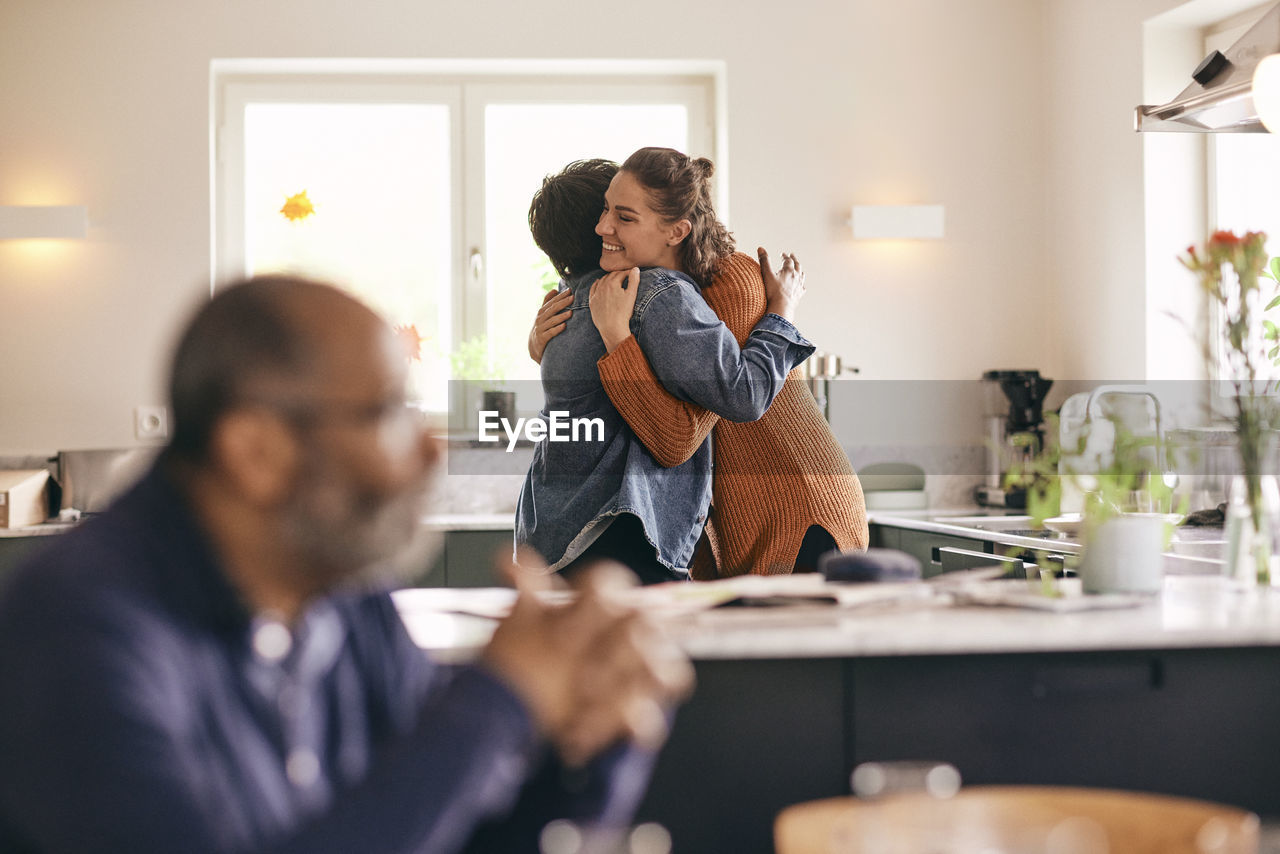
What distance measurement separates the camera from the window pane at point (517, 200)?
14.2 ft

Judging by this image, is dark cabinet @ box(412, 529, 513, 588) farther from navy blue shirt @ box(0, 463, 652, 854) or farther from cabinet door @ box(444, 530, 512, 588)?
navy blue shirt @ box(0, 463, 652, 854)

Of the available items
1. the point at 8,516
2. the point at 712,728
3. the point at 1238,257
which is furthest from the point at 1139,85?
the point at 8,516

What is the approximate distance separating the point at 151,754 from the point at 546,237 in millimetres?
1480

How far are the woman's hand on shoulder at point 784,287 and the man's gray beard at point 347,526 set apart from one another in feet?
4.12

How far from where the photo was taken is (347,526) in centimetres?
80

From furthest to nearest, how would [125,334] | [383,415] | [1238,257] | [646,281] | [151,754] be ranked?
1. [125,334]
2. [646,281]
3. [1238,257]
4. [383,415]
5. [151,754]

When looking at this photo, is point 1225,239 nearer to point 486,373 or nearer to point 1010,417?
point 1010,417

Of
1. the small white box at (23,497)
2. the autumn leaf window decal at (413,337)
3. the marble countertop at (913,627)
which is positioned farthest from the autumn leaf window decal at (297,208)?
the marble countertop at (913,627)

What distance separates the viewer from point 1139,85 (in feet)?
12.3

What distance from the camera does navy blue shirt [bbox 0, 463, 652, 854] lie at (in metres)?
0.69

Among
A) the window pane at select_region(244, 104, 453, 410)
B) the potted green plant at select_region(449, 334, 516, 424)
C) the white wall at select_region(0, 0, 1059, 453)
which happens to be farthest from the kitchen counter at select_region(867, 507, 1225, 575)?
the window pane at select_region(244, 104, 453, 410)

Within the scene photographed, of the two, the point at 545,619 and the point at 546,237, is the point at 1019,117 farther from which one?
the point at 545,619

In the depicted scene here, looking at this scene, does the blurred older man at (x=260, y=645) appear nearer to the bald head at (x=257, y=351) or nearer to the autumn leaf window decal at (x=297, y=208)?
the bald head at (x=257, y=351)

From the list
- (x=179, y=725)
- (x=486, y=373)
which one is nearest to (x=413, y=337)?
(x=486, y=373)
